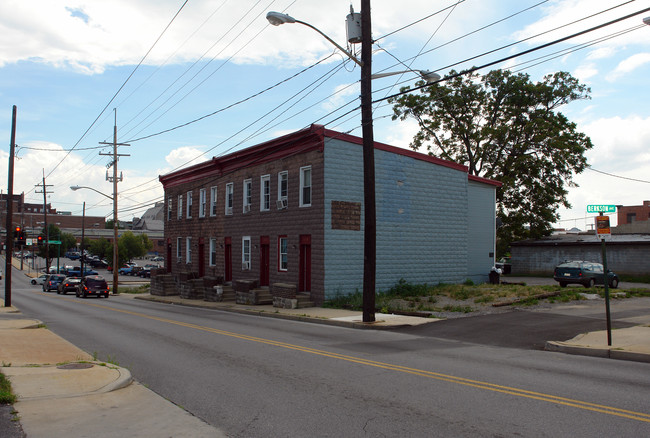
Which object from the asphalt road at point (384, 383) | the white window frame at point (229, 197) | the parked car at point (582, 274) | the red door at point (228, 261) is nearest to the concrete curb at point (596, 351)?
the asphalt road at point (384, 383)

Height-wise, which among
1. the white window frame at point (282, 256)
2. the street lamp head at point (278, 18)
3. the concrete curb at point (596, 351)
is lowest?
the concrete curb at point (596, 351)

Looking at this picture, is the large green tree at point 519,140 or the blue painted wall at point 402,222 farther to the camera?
the large green tree at point 519,140

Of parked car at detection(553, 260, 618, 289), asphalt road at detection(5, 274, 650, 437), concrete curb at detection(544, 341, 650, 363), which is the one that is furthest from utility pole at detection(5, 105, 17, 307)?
parked car at detection(553, 260, 618, 289)

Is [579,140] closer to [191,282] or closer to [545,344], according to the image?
[191,282]

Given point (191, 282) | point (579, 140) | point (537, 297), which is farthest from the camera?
point (579, 140)

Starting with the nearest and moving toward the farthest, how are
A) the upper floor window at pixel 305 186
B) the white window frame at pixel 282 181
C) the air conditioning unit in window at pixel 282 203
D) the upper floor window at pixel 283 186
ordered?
the upper floor window at pixel 305 186 → the air conditioning unit in window at pixel 282 203 → the upper floor window at pixel 283 186 → the white window frame at pixel 282 181

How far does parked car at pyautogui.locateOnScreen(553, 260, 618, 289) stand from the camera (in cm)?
2839

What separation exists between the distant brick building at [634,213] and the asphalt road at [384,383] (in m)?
81.1

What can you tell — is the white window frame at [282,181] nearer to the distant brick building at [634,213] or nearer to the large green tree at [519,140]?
the large green tree at [519,140]

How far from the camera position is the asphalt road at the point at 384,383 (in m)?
6.45

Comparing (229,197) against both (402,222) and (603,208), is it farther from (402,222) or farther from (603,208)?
(603,208)

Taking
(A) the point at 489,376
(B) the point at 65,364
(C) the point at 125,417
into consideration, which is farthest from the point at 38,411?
(A) the point at 489,376

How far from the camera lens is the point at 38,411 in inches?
273

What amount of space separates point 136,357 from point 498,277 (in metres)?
24.7
